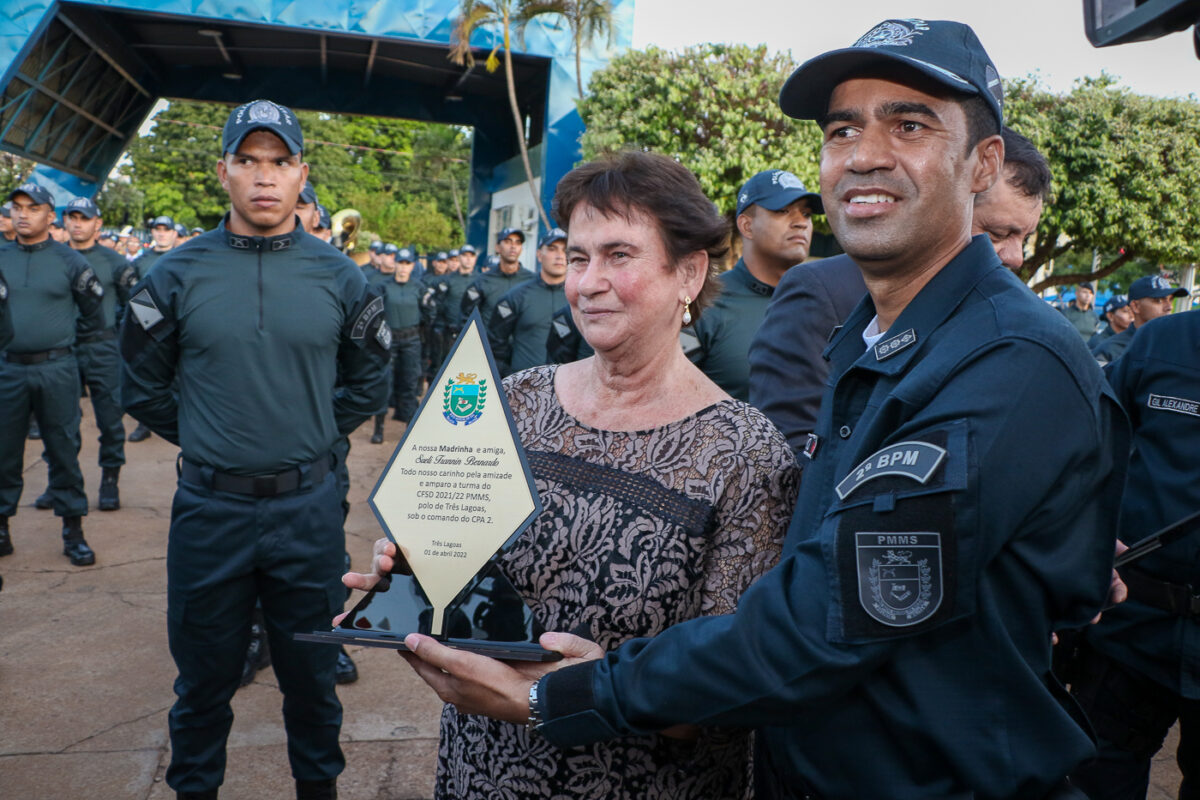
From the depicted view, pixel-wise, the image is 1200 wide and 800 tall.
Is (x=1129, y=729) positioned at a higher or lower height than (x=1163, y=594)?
lower

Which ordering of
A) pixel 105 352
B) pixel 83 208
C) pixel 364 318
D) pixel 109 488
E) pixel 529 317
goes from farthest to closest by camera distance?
pixel 83 208
pixel 529 317
pixel 105 352
pixel 109 488
pixel 364 318

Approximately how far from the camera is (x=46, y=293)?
6523 millimetres

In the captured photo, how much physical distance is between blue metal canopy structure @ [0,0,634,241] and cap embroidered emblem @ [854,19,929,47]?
64.5 feet

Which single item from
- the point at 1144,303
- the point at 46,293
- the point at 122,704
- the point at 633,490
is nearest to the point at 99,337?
the point at 46,293

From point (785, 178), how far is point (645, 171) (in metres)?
2.30

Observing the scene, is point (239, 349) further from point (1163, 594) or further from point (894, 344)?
point (1163, 594)

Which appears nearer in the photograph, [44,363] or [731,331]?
[731,331]

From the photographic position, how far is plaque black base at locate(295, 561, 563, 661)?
1.68 metres

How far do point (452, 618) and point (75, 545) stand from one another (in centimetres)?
540

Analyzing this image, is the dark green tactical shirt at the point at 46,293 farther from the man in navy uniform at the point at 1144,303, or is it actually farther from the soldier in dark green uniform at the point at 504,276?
the man in navy uniform at the point at 1144,303

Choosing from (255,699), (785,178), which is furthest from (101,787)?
(785,178)

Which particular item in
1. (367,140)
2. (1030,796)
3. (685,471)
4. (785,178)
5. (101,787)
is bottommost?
(101,787)

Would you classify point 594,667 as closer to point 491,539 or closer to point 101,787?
point 491,539

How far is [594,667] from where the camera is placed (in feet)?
4.88
